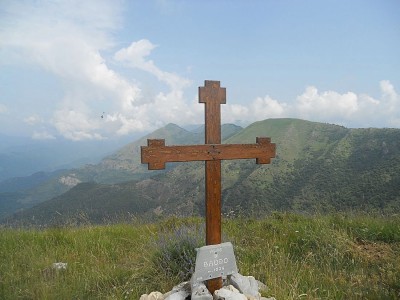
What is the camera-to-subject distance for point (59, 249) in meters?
6.53

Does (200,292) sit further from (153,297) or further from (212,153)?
(212,153)

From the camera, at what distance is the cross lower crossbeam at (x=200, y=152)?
12.7 ft

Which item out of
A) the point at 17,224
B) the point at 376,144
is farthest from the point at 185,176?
A: the point at 17,224

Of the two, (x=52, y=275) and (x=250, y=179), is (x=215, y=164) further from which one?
(x=250, y=179)

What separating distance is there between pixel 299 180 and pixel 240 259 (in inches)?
2914

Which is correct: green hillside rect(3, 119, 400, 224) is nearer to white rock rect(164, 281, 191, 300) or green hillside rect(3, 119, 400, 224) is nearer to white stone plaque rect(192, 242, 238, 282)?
white stone plaque rect(192, 242, 238, 282)

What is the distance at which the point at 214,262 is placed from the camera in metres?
3.91

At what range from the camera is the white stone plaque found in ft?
12.4

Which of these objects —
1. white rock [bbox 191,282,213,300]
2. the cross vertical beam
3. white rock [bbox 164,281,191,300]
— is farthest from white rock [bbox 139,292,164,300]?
the cross vertical beam

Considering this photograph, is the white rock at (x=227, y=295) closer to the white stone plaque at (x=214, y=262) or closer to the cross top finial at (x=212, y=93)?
the white stone plaque at (x=214, y=262)

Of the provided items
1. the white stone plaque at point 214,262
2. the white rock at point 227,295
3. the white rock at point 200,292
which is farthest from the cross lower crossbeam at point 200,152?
the white rock at point 227,295

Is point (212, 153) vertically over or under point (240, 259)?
over

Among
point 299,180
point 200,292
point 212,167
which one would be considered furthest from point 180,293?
point 299,180

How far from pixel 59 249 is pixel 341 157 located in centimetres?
9525
